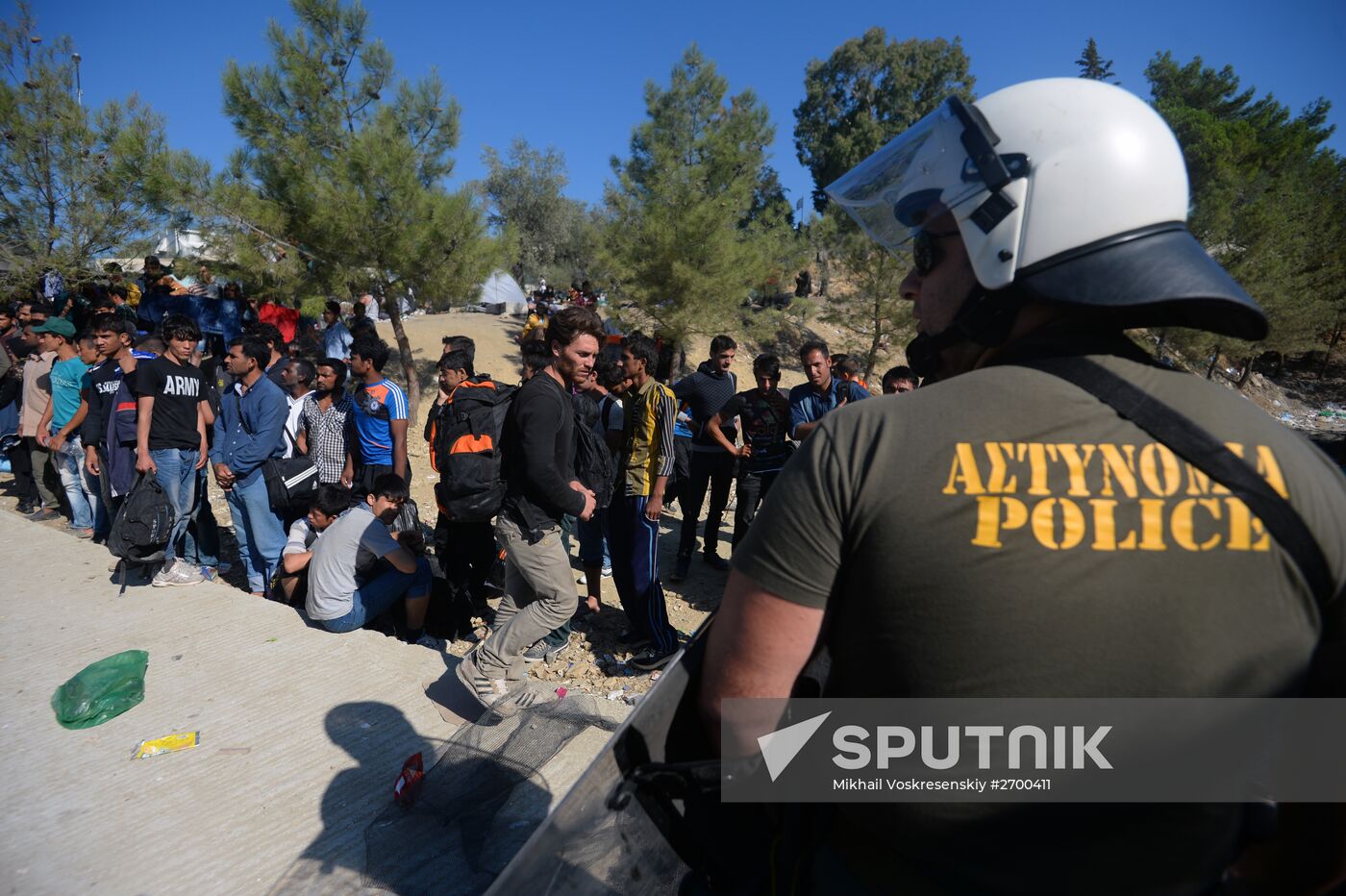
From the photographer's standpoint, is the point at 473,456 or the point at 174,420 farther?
the point at 174,420

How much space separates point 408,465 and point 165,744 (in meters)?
2.67

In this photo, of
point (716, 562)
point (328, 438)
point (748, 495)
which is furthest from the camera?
point (716, 562)

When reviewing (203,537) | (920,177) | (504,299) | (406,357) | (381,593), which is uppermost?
(504,299)

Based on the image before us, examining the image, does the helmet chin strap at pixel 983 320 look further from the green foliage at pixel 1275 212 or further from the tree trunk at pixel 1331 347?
the tree trunk at pixel 1331 347

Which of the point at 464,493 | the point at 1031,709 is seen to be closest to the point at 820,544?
the point at 1031,709

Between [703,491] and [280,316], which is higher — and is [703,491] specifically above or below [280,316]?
below

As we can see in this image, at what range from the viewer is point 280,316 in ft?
39.8

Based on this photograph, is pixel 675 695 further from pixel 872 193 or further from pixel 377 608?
pixel 377 608

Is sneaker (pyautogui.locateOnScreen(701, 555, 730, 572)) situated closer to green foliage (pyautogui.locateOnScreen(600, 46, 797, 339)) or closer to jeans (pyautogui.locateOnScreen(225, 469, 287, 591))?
jeans (pyautogui.locateOnScreen(225, 469, 287, 591))

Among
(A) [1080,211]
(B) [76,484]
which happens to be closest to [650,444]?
A: (A) [1080,211]

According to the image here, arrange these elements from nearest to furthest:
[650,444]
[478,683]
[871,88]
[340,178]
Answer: [478,683] → [650,444] → [340,178] → [871,88]

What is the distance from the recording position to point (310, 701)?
3.14 meters

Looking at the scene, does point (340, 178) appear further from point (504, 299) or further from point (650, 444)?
point (504, 299)

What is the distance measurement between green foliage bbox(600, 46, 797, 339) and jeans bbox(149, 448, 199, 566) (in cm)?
1152
